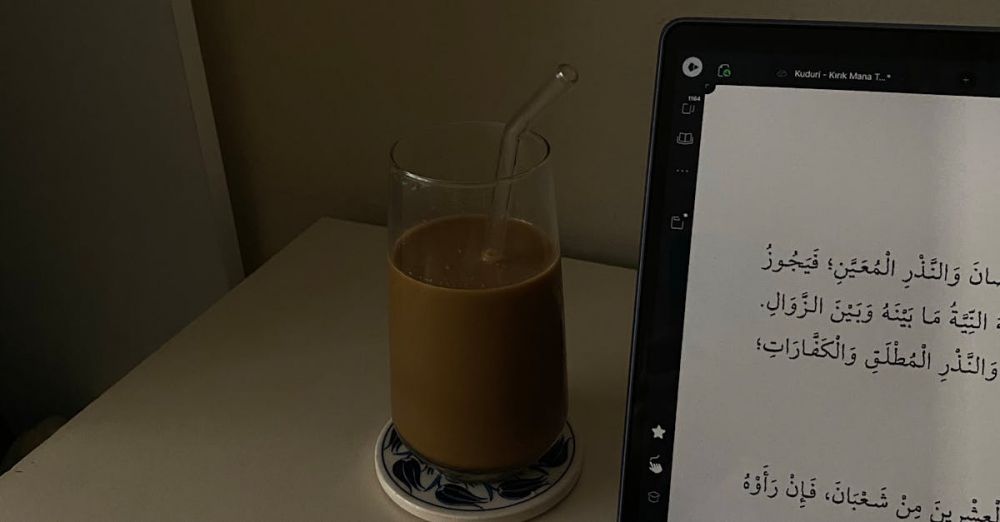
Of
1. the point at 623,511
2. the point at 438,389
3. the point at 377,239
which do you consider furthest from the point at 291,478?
the point at 377,239

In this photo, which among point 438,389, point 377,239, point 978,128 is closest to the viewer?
point 978,128

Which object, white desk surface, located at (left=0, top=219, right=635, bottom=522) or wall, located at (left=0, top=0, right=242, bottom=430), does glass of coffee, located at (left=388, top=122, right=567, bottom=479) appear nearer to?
white desk surface, located at (left=0, top=219, right=635, bottom=522)

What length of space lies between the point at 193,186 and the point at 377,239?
187 millimetres

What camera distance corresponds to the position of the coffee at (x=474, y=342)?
0.57 metres

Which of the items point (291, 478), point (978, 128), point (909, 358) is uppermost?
point (978, 128)

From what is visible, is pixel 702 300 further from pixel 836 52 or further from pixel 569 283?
pixel 569 283

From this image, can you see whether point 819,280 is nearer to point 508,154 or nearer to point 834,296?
point 834,296

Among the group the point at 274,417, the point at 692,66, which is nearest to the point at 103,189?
the point at 274,417

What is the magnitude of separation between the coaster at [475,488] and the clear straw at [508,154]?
0.14 m

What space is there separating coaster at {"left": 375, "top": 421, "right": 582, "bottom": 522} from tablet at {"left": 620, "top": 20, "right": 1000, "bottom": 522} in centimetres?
10

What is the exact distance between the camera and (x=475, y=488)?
63 cm

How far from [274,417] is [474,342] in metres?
0.20

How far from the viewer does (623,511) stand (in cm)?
53

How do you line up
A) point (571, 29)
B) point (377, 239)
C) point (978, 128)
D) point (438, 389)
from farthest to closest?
point (377, 239) < point (571, 29) < point (438, 389) < point (978, 128)
